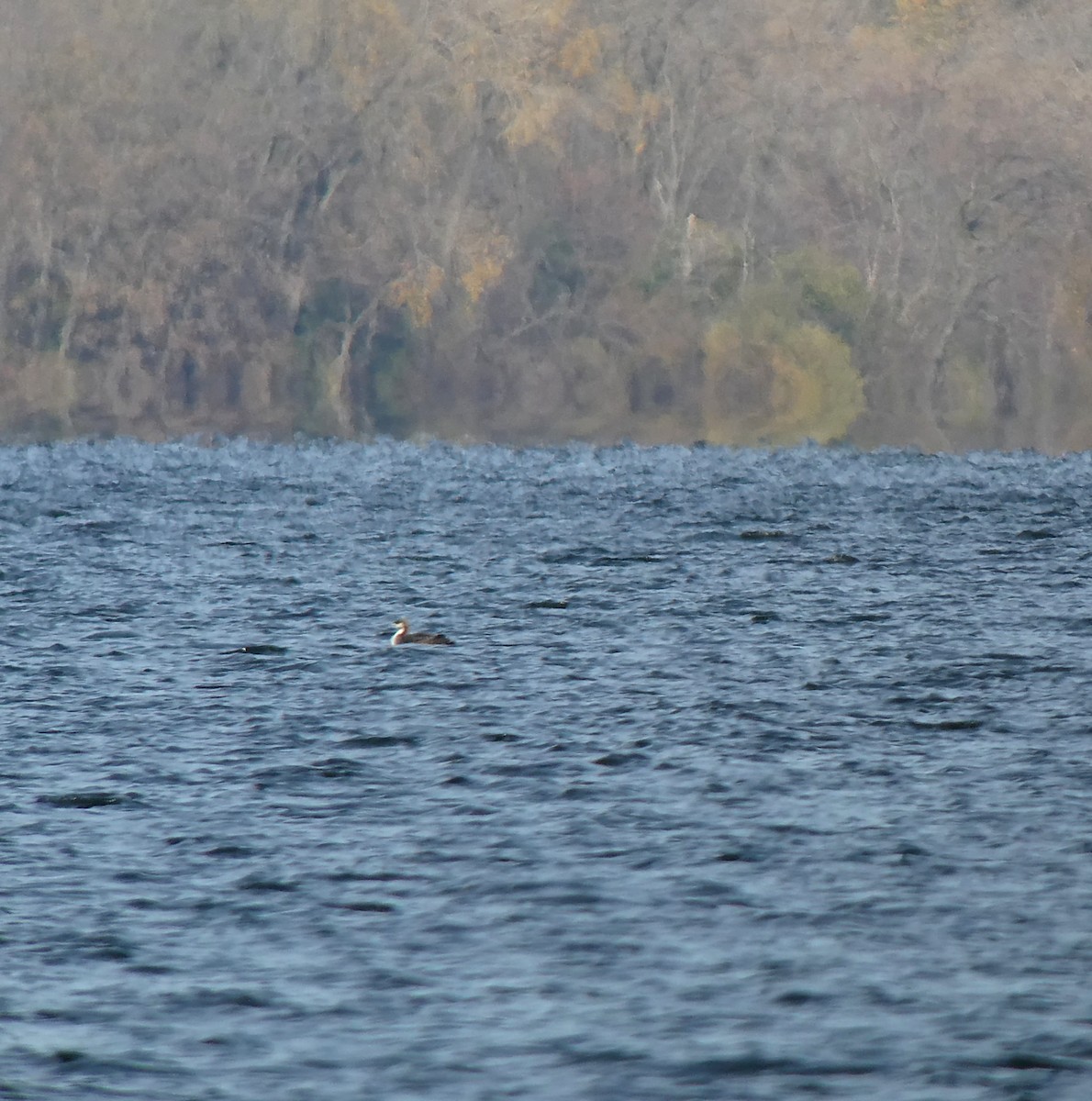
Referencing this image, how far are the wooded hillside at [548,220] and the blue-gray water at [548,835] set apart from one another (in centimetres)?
5714

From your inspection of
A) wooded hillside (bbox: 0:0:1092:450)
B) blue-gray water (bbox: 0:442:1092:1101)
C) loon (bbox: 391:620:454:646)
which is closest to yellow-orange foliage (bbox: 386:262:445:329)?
wooded hillside (bbox: 0:0:1092:450)

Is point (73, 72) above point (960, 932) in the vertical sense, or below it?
above

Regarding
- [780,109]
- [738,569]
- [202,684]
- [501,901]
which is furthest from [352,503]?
[780,109]

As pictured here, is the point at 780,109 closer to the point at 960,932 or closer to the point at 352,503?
the point at 352,503

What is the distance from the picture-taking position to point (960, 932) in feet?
45.4

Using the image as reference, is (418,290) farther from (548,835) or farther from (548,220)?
(548,835)

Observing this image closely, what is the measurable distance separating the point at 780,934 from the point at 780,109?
8492 centimetres

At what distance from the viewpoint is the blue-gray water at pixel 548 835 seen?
11719 mm

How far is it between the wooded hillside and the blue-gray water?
5714 cm

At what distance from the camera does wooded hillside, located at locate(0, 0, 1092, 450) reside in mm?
91875

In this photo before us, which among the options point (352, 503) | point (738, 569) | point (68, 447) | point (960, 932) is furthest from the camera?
point (68, 447)

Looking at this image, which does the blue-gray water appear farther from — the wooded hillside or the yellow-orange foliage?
the yellow-orange foliage

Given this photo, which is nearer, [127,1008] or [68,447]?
[127,1008]

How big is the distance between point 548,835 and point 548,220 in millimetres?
82294
